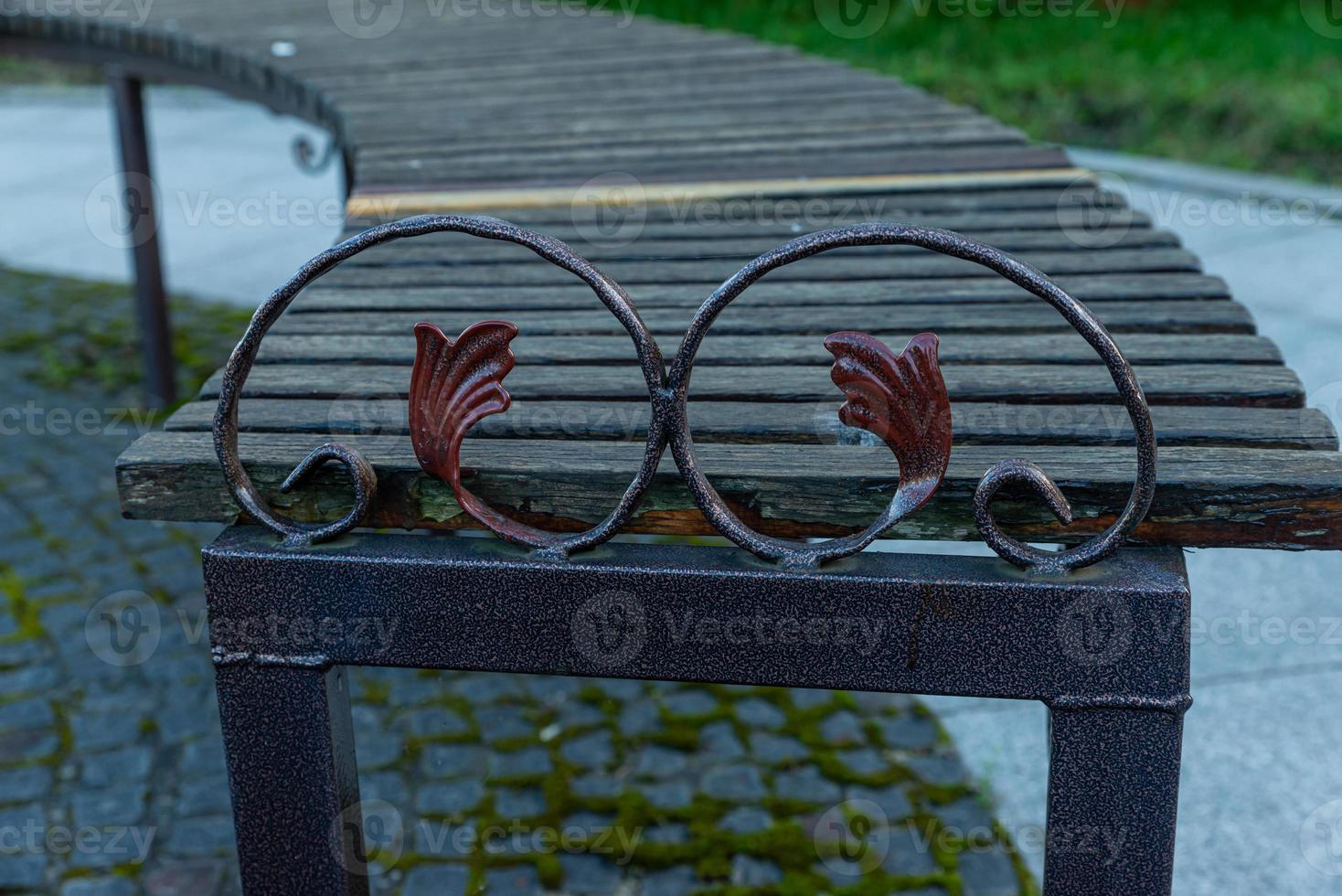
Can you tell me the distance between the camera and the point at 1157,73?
8.22 m

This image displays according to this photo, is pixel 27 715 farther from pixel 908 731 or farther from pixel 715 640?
pixel 715 640

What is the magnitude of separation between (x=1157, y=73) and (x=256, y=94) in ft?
20.1

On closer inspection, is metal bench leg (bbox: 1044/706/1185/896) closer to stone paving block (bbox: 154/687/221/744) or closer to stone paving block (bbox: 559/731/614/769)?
stone paving block (bbox: 559/731/614/769)

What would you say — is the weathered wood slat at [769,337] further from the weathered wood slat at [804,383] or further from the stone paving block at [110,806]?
the stone paving block at [110,806]

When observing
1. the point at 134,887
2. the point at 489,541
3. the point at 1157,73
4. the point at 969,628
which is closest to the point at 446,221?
the point at 489,541

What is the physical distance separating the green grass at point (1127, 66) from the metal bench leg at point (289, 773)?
6508 millimetres

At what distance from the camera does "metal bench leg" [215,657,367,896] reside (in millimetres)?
1505

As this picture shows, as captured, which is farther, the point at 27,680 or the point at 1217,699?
the point at 27,680

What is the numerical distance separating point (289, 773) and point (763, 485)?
2.08 feet

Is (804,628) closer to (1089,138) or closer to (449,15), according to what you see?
(449,15)

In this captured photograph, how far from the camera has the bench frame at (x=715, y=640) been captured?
1.36m

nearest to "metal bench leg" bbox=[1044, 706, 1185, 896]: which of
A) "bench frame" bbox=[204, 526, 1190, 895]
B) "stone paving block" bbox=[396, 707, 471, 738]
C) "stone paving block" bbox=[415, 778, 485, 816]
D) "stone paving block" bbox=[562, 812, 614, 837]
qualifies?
"bench frame" bbox=[204, 526, 1190, 895]

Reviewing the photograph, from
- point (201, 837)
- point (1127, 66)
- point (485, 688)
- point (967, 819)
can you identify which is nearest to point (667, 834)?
point (967, 819)

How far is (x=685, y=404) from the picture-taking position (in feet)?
4.49
